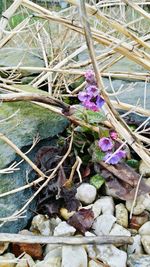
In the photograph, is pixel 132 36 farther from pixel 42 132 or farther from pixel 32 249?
pixel 32 249

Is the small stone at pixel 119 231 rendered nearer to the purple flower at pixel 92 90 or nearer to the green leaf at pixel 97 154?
the green leaf at pixel 97 154

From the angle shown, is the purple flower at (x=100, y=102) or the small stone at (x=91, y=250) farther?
the purple flower at (x=100, y=102)

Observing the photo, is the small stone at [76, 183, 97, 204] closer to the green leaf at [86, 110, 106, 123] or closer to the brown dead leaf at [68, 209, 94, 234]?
the brown dead leaf at [68, 209, 94, 234]

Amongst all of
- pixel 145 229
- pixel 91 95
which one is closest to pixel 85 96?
pixel 91 95

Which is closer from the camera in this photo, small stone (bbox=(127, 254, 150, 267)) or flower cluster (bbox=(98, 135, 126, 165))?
small stone (bbox=(127, 254, 150, 267))

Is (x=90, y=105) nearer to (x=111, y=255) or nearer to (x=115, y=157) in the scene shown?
(x=115, y=157)

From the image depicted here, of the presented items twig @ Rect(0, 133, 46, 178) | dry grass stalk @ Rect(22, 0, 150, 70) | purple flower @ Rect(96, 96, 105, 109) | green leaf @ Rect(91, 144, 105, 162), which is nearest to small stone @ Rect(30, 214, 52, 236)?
twig @ Rect(0, 133, 46, 178)

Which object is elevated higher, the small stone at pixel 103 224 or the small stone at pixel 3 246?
the small stone at pixel 103 224

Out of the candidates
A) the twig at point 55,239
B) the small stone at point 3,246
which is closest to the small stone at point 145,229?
the twig at point 55,239
